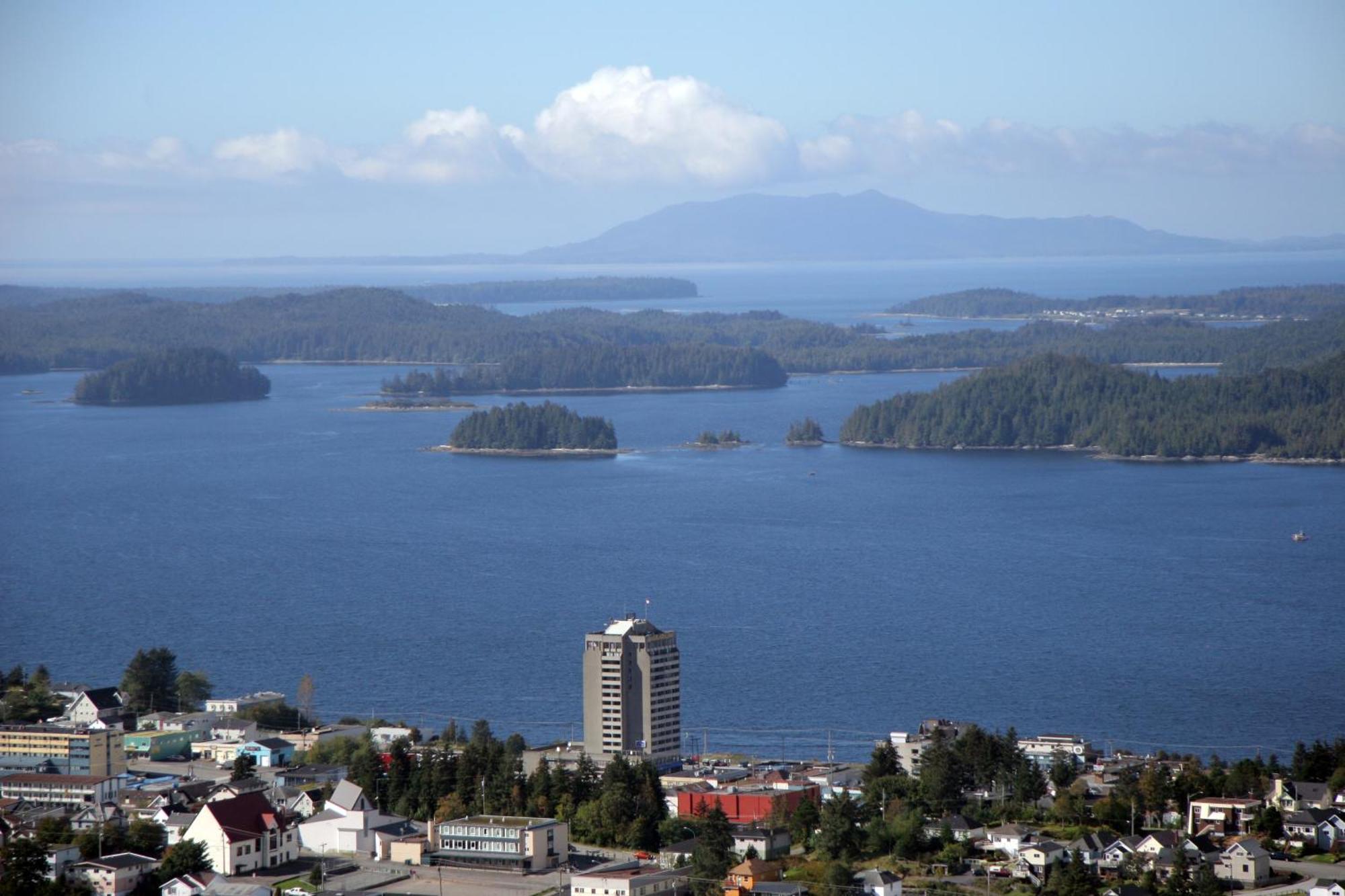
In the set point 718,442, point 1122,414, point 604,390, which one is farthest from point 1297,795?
point 604,390

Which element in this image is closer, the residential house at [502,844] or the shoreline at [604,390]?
the residential house at [502,844]

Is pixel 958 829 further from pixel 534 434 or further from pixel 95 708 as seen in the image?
pixel 534 434

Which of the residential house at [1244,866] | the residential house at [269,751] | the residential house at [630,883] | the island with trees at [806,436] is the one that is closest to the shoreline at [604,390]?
the island with trees at [806,436]

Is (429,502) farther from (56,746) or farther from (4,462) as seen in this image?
(56,746)

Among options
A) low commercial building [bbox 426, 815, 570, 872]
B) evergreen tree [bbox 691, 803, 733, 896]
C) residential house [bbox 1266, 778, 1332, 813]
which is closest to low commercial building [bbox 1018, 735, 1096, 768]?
residential house [bbox 1266, 778, 1332, 813]

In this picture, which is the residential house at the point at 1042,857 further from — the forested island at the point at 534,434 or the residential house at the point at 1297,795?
the forested island at the point at 534,434

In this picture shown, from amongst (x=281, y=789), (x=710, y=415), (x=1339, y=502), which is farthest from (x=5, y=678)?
(x=710, y=415)

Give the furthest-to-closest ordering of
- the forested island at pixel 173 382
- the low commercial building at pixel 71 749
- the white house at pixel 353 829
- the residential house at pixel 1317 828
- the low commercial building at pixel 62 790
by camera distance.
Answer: the forested island at pixel 173 382, the low commercial building at pixel 71 749, the low commercial building at pixel 62 790, the white house at pixel 353 829, the residential house at pixel 1317 828
